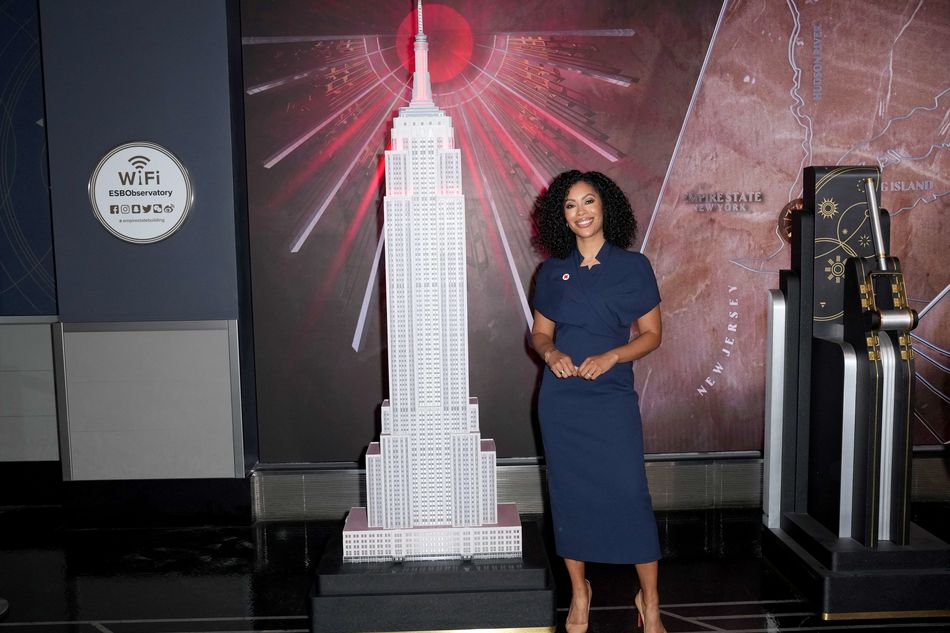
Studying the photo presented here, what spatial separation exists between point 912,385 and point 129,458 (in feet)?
11.4

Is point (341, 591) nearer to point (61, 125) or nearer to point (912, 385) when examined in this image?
point (912, 385)

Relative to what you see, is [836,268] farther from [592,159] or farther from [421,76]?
[421,76]

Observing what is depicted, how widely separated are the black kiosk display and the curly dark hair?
825 mm

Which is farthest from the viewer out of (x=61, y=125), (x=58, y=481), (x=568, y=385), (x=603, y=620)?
(x=58, y=481)

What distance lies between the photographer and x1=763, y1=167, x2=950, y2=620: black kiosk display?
109 inches

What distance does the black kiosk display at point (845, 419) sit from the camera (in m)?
2.77

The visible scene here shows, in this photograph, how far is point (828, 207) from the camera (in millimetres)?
3029

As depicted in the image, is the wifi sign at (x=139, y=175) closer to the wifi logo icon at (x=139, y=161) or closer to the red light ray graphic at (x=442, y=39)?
the wifi logo icon at (x=139, y=161)

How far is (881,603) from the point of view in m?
2.77

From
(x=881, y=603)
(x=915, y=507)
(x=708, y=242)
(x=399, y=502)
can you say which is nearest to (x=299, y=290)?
(x=399, y=502)

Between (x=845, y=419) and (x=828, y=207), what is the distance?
81 cm

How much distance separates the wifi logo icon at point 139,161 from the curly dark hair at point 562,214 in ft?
6.84

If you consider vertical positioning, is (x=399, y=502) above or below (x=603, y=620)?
above

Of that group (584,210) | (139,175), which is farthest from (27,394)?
(584,210)
